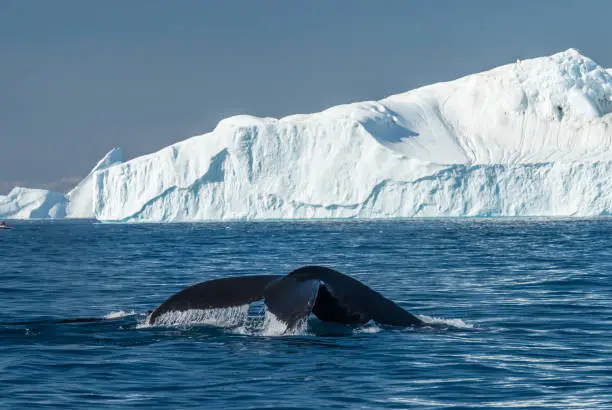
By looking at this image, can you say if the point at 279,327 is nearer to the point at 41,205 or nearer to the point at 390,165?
the point at 390,165

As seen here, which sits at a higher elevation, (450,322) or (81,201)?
(81,201)

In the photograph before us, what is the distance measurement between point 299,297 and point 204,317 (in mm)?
1066

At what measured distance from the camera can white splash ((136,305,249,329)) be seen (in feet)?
24.6

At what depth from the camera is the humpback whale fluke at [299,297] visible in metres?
7.05

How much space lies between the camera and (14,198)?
178 m

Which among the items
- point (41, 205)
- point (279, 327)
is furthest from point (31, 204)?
point (279, 327)

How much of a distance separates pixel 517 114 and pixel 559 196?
20591 millimetres

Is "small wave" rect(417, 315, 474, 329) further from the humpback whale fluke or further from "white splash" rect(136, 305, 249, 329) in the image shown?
"white splash" rect(136, 305, 249, 329)

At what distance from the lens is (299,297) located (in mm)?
7066

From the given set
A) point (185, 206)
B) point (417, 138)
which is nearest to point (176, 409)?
point (185, 206)

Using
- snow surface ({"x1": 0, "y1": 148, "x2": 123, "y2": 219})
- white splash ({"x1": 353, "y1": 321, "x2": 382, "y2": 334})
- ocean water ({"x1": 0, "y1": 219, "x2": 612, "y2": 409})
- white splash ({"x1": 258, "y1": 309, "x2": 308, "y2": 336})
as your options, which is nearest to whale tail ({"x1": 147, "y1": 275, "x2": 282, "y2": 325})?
white splash ({"x1": 258, "y1": 309, "x2": 308, "y2": 336})

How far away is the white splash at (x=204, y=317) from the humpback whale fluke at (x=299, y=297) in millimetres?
51

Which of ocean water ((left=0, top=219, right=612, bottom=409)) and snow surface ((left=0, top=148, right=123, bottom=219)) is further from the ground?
snow surface ((left=0, top=148, right=123, bottom=219))

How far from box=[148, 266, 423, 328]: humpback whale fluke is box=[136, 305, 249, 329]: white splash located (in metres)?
0.05
